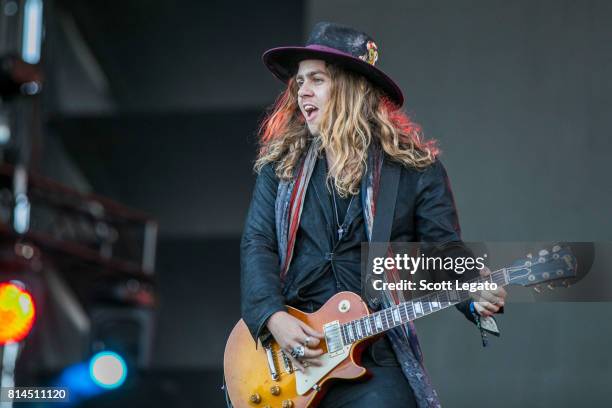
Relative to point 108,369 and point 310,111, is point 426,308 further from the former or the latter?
point 108,369

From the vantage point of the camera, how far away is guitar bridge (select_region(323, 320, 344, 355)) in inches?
121

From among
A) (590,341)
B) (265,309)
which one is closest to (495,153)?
(590,341)

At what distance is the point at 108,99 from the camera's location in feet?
34.3

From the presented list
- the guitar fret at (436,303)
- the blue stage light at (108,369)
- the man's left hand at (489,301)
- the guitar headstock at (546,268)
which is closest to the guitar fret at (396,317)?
the guitar fret at (436,303)

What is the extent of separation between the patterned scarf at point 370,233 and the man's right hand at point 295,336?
20 centimetres

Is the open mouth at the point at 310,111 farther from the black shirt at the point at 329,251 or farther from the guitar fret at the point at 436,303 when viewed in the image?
the guitar fret at the point at 436,303

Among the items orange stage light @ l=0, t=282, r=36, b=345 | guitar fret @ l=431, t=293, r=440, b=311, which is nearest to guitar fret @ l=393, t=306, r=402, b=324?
guitar fret @ l=431, t=293, r=440, b=311

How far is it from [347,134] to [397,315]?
0.65m

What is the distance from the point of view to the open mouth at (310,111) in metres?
3.41

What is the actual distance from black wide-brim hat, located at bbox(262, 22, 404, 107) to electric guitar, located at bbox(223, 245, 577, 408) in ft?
2.54

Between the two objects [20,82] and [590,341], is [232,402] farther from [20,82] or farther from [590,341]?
[20,82]

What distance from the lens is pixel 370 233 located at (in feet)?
10.4

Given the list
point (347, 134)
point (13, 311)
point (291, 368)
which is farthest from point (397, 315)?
point (13, 311)

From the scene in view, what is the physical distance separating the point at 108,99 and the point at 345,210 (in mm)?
7549
